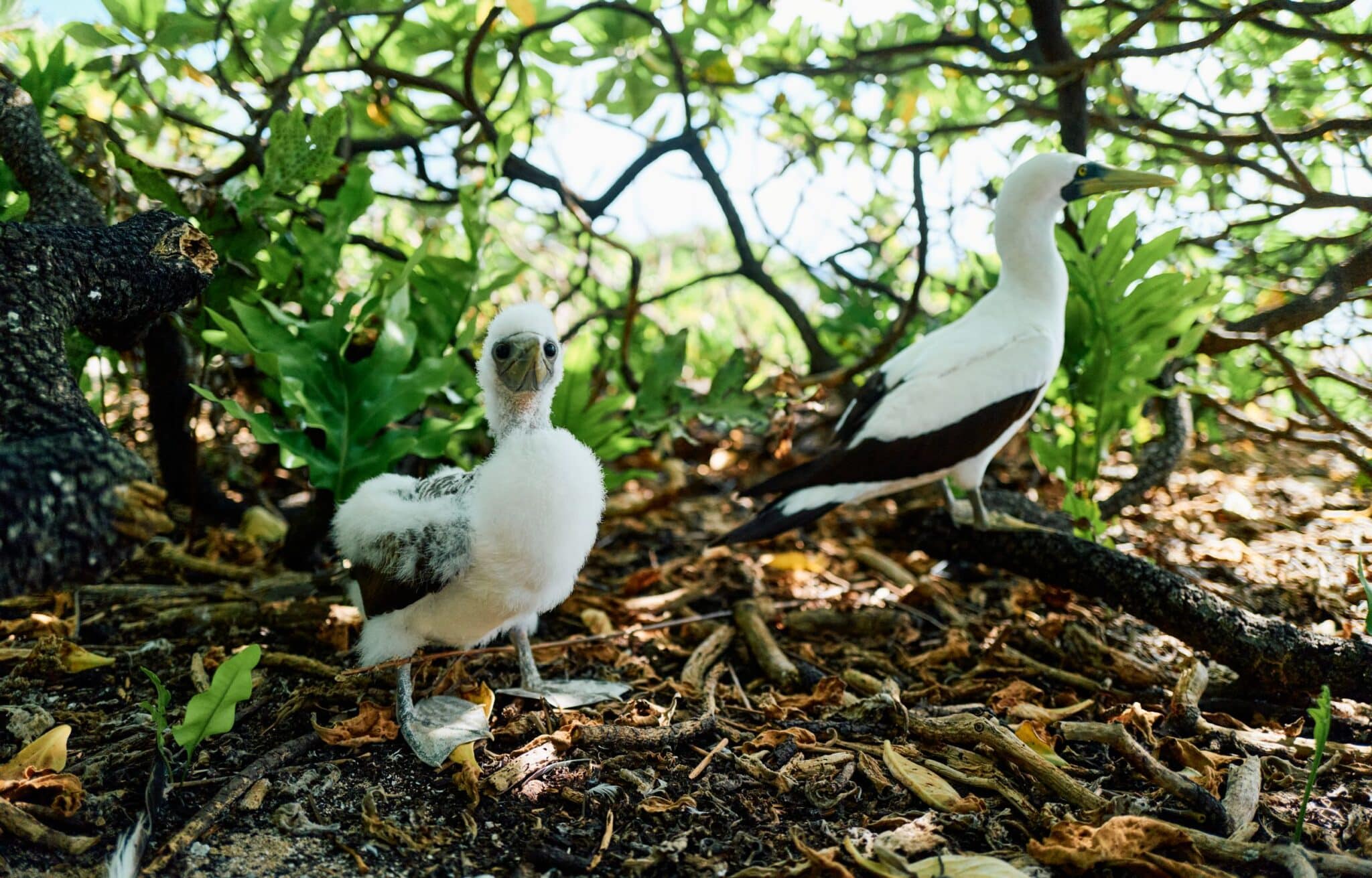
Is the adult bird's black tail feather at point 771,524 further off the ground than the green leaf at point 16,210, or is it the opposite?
the green leaf at point 16,210

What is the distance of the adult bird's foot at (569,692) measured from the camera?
103 inches

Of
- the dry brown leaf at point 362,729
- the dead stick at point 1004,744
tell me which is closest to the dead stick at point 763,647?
the dead stick at point 1004,744

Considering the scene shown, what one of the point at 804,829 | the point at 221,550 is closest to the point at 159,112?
the point at 221,550

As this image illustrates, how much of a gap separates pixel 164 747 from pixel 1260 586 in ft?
13.0

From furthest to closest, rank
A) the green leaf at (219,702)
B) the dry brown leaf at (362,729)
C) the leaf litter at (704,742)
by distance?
the dry brown leaf at (362,729)
the green leaf at (219,702)
the leaf litter at (704,742)

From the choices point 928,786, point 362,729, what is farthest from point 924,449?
point 362,729

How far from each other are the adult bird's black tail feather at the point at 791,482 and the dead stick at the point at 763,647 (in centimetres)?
47

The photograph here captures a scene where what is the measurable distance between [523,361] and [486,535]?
0.53m

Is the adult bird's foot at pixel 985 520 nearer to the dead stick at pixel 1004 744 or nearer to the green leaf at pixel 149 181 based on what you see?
the dead stick at pixel 1004 744

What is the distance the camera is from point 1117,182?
363 centimetres

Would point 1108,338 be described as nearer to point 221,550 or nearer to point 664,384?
point 664,384

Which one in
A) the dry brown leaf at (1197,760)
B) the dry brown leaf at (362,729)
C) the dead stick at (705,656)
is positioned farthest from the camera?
the dead stick at (705,656)

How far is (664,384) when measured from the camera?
3.97 metres

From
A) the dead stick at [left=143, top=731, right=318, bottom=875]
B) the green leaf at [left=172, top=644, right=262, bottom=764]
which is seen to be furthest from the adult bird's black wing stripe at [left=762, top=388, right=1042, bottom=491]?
the green leaf at [left=172, top=644, right=262, bottom=764]
